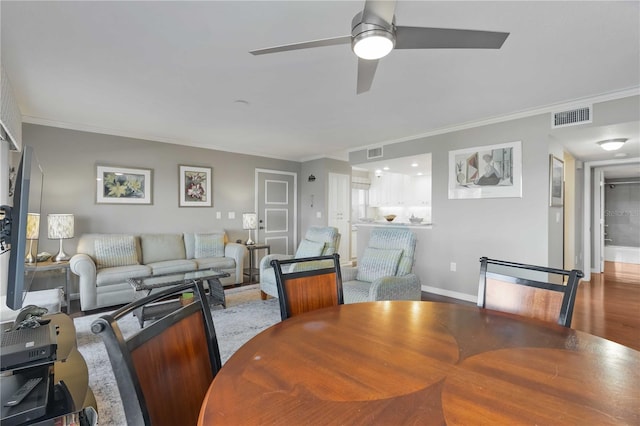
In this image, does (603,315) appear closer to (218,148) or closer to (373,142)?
(373,142)

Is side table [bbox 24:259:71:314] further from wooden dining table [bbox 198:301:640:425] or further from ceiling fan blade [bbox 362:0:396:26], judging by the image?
ceiling fan blade [bbox 362:0:396:26]

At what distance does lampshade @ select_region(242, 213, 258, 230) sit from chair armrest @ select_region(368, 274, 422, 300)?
129 inches

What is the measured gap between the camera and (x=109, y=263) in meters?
3.99

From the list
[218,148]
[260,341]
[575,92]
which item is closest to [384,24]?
[260,341]

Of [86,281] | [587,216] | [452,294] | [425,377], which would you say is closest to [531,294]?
[425,377]

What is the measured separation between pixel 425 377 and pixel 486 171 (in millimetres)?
3713

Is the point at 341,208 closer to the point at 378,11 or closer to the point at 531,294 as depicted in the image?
the point at 531,294

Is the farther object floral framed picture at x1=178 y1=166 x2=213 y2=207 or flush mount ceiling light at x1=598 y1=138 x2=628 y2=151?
floral framed picture at x1=178 y1=166 x2=213 y2=207

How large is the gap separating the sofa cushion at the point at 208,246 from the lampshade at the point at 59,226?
1580mm

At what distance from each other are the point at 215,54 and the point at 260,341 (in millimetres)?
2158

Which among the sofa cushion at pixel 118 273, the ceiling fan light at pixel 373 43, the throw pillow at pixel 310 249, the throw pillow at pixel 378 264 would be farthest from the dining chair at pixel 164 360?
the sofa cushion at pixel 118 273

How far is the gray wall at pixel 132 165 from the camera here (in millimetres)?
4070

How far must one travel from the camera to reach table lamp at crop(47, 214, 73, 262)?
370 centimetres

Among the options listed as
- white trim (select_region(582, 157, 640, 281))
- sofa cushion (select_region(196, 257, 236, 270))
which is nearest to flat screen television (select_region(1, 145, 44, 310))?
sofa cushion (select_region(196, 257, 236, 270))
